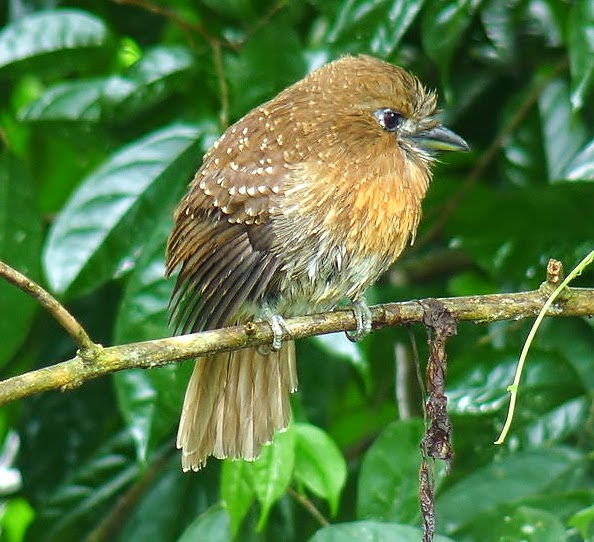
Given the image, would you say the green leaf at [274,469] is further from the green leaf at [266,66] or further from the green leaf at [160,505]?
the green leaf at [266,66]

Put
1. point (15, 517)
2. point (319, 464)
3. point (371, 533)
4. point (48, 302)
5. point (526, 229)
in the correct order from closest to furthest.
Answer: point (48, 302) < point (371, 533) < point (319, 464) < point (526, 229) < point (15, 517)

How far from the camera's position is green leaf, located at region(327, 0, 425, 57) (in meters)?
3.07

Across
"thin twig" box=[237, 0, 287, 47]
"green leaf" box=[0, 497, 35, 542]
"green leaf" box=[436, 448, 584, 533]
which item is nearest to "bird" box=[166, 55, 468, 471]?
"thin twig" box=[237, 0, 287, 47]

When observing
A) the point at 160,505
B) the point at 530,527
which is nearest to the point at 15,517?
the point at 160,505

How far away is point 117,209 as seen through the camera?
3082 millimetres

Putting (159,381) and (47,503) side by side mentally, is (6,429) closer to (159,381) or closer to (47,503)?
(47,503)

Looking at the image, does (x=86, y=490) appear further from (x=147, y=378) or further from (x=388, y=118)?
(x=388, y=118)

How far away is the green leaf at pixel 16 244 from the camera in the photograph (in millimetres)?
3018

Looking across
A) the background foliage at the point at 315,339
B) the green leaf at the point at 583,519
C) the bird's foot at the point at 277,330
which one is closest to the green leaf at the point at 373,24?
the background foliage at the point at 315,339

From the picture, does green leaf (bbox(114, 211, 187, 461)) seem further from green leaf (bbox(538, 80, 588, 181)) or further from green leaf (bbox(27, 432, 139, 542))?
green leaf (bbox(538, 80, 588, 181))

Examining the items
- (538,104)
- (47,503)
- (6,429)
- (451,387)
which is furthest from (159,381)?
(538,104)

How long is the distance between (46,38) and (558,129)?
1.49m

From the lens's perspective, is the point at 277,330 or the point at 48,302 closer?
the point at 48,302

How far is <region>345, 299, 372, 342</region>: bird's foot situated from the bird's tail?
250mm
